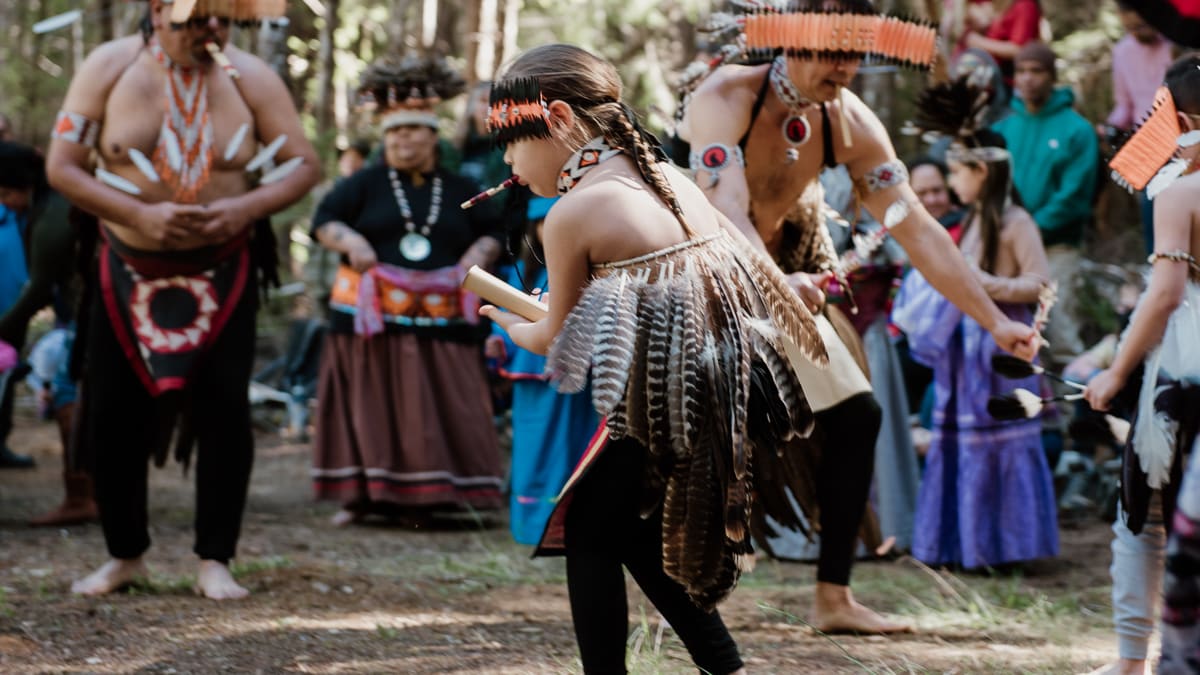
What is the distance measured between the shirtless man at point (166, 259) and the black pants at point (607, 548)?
7.04 ft

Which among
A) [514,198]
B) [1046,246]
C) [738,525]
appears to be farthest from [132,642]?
[1046,246]

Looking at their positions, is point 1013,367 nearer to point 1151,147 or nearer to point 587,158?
point 1151,147

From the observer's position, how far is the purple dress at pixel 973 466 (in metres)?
5.93

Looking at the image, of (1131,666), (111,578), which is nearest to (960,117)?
(1131,666)

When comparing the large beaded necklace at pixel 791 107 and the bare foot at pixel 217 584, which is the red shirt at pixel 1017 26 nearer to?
the large beaded necklace at pixel 791 107

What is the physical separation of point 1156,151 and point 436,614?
2613mm

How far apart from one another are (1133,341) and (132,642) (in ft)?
9.44

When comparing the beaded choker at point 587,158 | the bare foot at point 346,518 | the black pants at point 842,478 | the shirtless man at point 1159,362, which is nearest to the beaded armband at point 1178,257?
the shirtless man at point 1159,362

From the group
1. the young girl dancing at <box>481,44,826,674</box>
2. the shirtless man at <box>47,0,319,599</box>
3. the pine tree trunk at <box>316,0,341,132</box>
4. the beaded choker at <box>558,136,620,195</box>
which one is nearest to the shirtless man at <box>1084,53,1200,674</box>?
the young girl dancing at <box>481,44,826,674</box>

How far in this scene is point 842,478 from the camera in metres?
4.39

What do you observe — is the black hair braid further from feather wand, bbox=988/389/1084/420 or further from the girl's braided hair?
feather wand, bbox=988/389/1084/420

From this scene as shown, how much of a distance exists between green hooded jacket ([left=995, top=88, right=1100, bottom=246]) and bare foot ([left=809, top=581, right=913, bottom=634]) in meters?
3.80

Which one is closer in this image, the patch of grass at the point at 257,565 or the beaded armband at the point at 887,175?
the beaded armband at the point at 887,175

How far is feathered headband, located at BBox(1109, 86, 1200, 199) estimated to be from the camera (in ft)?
11.3
